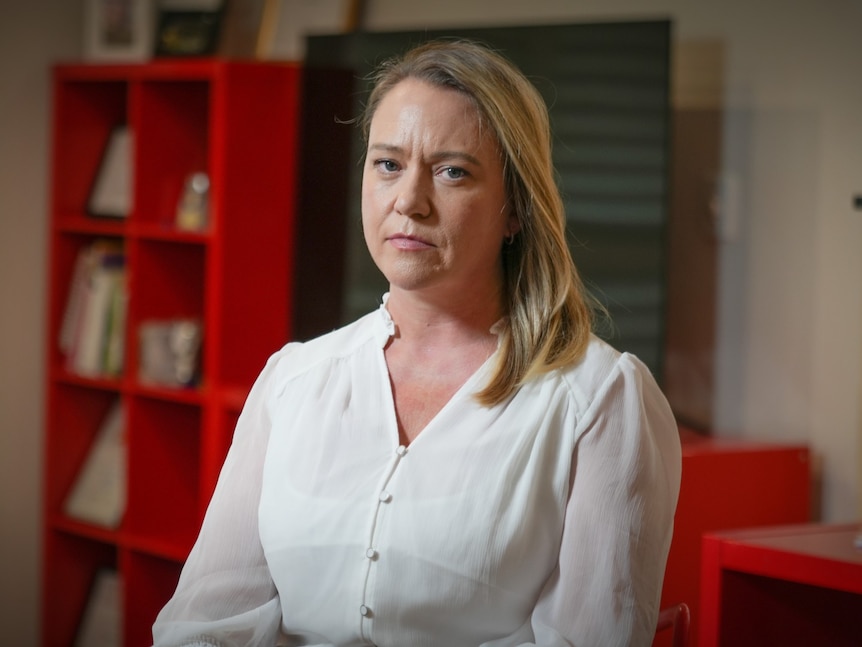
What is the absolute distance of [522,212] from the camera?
148cm

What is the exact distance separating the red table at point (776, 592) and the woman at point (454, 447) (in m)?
0.49

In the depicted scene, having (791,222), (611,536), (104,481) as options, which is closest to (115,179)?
(104,481)

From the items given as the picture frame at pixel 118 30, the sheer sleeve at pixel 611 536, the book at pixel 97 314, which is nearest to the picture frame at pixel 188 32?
the picture frame at pixel 118 30

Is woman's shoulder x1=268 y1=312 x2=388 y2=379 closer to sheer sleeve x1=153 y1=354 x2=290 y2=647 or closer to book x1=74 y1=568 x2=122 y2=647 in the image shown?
sheer sleeve x1=153 y1=354 x2=290 y2=647

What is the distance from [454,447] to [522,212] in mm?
315

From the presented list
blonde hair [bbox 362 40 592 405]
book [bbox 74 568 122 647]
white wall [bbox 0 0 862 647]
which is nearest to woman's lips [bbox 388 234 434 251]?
blonde hair [bbox 362 40 592 405]

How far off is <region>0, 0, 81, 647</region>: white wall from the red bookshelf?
9 cm

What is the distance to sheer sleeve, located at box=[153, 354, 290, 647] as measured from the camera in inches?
58.0

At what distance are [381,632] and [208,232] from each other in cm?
180

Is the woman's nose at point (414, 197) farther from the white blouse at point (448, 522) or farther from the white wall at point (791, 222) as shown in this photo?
the white wall at point (791, 222)

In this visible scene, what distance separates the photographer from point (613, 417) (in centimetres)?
Result: 138

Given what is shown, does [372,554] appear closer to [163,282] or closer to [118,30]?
[163,282]

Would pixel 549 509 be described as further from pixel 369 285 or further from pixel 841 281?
pixel 369 285

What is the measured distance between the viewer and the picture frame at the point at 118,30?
3.35 m
